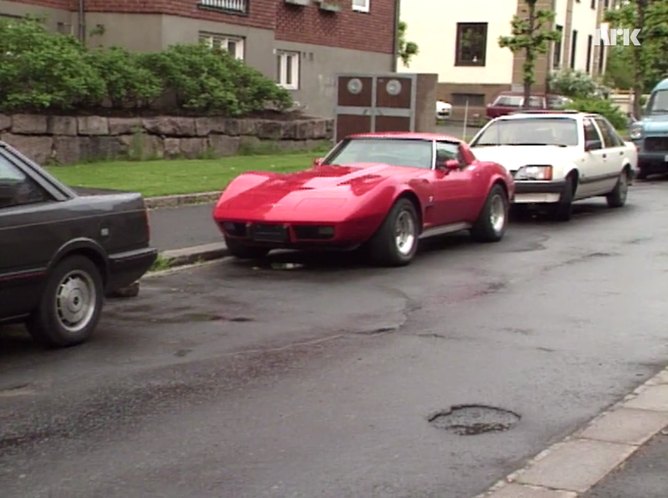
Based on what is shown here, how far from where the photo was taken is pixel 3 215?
651 cm

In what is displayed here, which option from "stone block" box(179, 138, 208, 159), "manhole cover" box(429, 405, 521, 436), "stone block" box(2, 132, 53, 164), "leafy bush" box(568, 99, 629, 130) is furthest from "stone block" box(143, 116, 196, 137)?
"leafy bush" box(568, 99, 629, 130)

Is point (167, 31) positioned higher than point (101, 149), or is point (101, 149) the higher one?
point (167, 31)

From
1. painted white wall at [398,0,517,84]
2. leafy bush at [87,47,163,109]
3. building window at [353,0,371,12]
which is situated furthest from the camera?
painted white wall at [398,0,517,84]

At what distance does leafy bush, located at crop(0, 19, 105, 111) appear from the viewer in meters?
16.2

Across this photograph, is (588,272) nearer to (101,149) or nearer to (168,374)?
(168,374)

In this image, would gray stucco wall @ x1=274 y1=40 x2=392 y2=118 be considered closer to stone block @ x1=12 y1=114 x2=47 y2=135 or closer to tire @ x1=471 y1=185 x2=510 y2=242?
stone block @ x1=12 y1=114 x2=47 y2=135

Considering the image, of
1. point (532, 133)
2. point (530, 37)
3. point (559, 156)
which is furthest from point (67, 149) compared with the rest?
point (530, 37)

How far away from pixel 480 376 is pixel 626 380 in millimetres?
896

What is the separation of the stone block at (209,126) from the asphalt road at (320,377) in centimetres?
914

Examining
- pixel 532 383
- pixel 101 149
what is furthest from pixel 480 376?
pixel 101 149

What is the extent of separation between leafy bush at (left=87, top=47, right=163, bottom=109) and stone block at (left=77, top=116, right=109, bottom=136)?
80 centimetres

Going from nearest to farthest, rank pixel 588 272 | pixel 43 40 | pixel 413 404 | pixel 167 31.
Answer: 1. pixel 413 404
2. pixel 588 272
3. pixel 43 40
4. pixel 167 31

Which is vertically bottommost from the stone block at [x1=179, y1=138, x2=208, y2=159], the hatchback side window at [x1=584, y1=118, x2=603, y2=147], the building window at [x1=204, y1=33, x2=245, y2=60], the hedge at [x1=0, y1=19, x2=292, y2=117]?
the stone block at [x1=179, y1=138, x2=208, y2=159]

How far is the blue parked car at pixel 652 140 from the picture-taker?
22.4m
